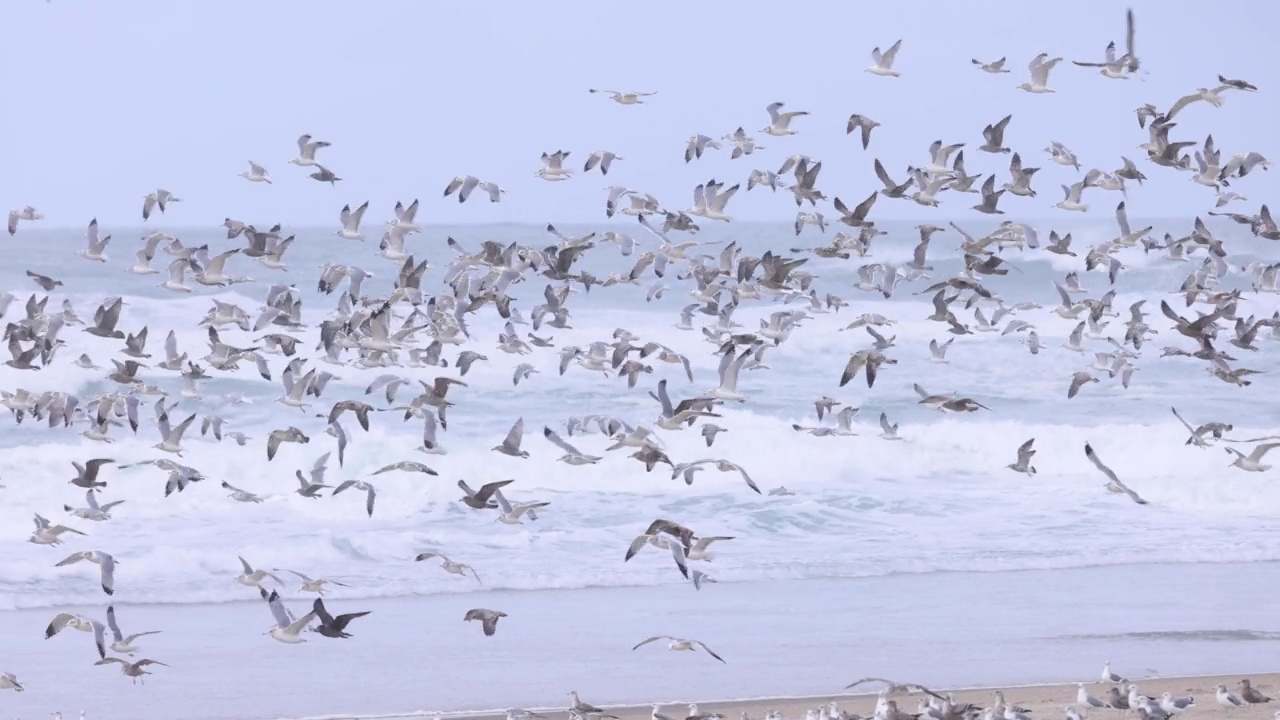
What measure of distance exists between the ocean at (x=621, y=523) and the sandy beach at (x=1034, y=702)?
502 mm

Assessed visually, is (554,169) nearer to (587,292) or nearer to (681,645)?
(587,292)

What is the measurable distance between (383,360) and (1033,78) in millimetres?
6935

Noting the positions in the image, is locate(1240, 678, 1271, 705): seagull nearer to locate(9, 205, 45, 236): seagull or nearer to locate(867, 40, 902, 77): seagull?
locate(867, 40, 902, 77): seagull

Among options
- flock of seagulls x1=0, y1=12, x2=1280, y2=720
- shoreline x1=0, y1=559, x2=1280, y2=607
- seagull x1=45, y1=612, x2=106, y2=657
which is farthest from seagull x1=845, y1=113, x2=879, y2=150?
seagull x1=45, y1=612, x2=106, y2=657

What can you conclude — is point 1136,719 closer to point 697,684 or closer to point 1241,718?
point 1241,718

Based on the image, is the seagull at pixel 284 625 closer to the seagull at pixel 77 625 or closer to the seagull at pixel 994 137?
the seagull at pixel 77 625

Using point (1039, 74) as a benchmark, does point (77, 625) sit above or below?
below

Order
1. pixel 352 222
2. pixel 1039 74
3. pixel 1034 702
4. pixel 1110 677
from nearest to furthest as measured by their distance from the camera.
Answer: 1. pixel 1034 702
2. pixel 1110 677
3. pixel 1039 74
4. pixel 352 222

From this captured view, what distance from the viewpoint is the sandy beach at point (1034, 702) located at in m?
12.5

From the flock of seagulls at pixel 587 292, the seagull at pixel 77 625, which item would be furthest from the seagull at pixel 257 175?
the seagull at pixel 77 625

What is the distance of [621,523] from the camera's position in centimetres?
2255

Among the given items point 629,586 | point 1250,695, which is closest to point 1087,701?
point 1250,695

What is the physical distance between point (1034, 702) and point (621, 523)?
33.3 ft

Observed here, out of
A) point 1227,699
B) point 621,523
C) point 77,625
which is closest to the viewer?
point 1227,699
